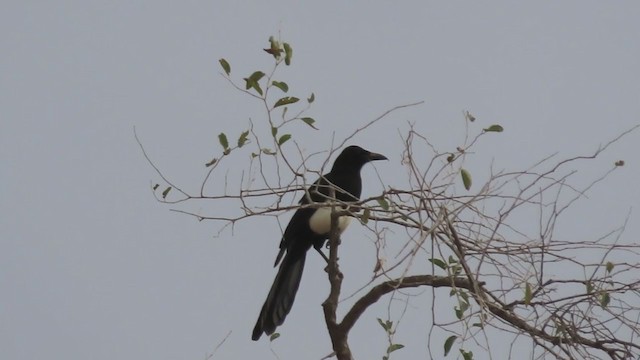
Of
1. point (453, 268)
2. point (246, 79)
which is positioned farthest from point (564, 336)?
point (246, 79)

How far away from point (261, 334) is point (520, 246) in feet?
6.35

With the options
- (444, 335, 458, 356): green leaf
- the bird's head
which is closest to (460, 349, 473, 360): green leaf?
(444, 335, 458, 356): green leaf

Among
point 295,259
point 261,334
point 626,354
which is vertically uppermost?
point 295,259

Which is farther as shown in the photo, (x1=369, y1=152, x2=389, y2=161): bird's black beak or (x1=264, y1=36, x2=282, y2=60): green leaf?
(x1=369, y1=152, x2=389, y2=161): bird's black beak

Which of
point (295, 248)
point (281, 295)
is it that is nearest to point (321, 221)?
point (295, 248)

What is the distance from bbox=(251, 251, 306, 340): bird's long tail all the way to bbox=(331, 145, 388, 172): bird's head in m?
0.68

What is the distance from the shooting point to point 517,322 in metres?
3.41

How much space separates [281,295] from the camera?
17.0ft

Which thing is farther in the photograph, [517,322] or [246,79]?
[246,79]

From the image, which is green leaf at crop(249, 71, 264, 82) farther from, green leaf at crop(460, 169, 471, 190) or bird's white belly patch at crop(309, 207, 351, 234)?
bird's white belly patch at crop(309, 207, 351, 234)

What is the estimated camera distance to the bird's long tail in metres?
5.01

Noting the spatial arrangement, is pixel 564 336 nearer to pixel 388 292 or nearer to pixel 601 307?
pixel 601 307

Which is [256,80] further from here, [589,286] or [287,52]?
[589,286]

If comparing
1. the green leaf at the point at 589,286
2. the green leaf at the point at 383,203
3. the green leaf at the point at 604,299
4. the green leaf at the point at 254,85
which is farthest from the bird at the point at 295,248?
the green leaf at the point at 604,299
